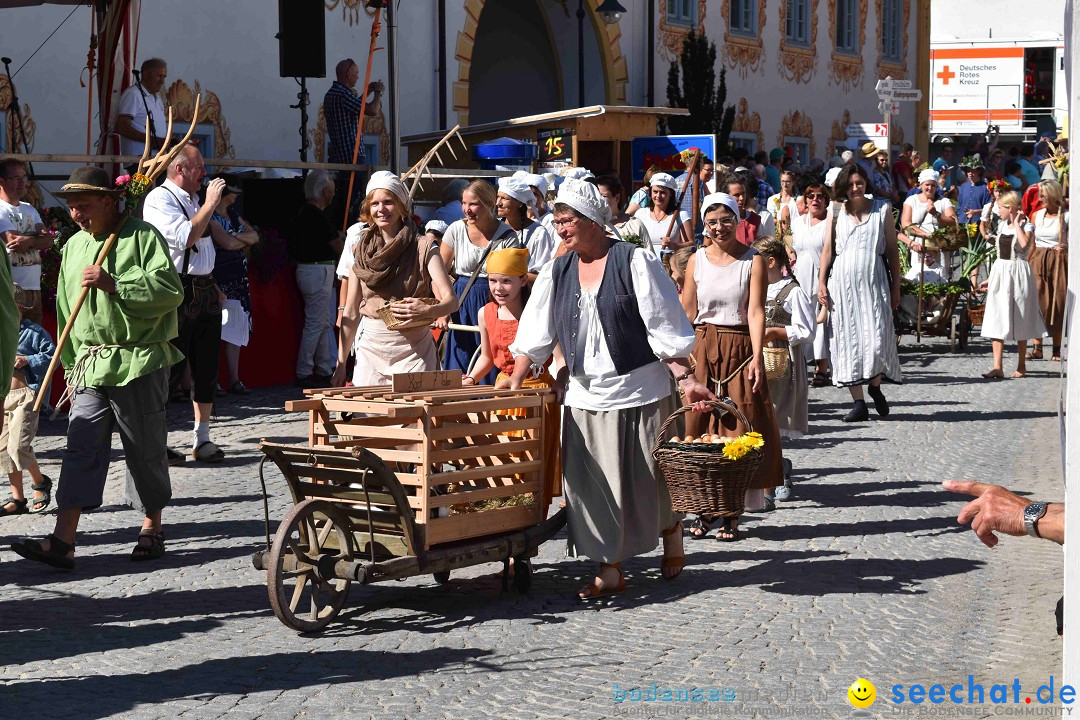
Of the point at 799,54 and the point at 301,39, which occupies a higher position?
the point at 799,54

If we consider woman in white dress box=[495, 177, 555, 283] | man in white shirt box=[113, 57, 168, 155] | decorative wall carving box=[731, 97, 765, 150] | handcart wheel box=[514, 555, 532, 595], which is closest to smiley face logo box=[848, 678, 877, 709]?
handcart wheel box=[514, 555, 532, 595]

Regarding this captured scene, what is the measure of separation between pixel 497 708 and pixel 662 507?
75.5 inches

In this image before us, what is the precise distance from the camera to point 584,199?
6977mm

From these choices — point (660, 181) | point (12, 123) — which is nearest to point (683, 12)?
point (12, 123)

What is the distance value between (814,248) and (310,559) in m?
8.56

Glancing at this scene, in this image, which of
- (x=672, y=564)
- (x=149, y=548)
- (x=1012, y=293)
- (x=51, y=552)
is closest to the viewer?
(x=672, y=564)

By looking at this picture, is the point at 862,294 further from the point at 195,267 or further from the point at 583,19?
the point at 583,19

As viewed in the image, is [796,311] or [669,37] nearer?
[796,311]

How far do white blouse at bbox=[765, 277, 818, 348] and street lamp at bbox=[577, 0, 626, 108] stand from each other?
1533 cm

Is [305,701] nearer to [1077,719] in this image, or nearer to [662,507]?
[662,507]

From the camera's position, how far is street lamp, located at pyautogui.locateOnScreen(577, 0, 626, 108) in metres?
24.7

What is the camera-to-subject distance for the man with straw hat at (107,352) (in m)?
7.60

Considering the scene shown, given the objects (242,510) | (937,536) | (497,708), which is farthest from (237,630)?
(937,536)

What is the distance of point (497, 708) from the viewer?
5.46 metres
